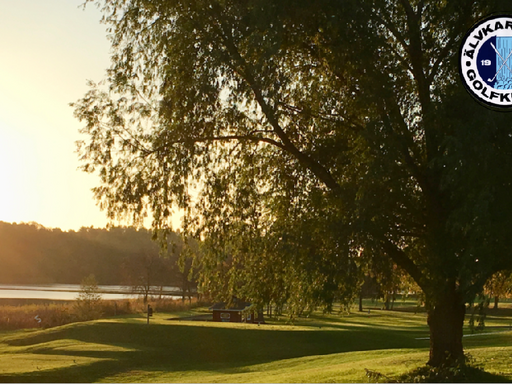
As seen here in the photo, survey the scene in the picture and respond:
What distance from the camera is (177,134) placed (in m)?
12.7

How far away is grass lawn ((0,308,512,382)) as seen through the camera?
1833 centimetres

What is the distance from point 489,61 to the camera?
34.9ft

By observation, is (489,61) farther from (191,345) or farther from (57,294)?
(57,294)

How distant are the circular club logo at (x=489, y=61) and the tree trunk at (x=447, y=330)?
17.5 ft

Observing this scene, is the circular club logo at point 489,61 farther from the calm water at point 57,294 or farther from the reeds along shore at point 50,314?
the calm water at point 57,294

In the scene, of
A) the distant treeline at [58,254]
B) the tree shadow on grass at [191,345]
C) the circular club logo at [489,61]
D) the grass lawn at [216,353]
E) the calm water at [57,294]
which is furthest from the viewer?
the distant treeline at [58,254]

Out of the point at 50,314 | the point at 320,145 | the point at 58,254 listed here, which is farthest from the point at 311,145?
the point at 58,254

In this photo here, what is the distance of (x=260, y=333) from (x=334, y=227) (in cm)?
2240

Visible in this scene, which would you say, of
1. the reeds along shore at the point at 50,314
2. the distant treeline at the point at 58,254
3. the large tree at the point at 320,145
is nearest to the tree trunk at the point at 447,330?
the large tree at the point at 320,145

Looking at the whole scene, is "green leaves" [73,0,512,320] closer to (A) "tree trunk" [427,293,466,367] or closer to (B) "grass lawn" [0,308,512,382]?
(A) "tree trunk" [427,293,466,367]

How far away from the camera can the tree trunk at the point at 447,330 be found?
13.3 meters

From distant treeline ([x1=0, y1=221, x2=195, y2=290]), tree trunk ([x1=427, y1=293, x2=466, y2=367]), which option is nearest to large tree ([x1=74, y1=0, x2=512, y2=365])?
tree trunk ([x1=427, y1=293, x2=466, y2=367])

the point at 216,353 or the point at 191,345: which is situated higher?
the point at 191,345

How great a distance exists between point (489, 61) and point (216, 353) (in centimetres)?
2119
